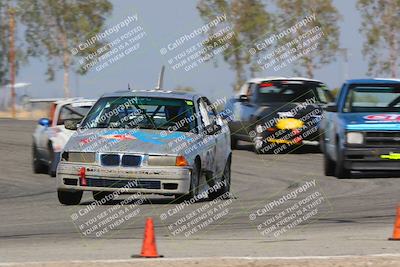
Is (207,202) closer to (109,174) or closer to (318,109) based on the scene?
(109,174)

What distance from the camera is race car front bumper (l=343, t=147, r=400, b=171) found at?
1864cm

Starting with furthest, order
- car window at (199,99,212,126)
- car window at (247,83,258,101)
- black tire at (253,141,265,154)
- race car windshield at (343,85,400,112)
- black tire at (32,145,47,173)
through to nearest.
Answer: car window at (247,83,258,101) → black tire at (253,141,265,154) → black tire at (32,145,47,173) → race car windshield at (343,85,400,112) → car window at (199,99,212,126)

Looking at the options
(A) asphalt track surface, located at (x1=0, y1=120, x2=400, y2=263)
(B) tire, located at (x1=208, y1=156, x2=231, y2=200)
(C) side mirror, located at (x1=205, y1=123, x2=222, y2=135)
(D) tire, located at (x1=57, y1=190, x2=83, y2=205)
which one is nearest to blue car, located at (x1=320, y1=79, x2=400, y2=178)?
(A) asphalt track surface, located at (x1=0, y1=120, x2=400, y2=263)

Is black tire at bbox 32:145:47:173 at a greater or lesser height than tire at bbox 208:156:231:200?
lesser

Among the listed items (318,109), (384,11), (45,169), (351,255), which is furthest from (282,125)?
(384,11)

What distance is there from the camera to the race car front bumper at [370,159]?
1864 cm

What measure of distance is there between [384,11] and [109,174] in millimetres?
37521

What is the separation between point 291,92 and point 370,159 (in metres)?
6.83

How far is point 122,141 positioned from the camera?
1451cm

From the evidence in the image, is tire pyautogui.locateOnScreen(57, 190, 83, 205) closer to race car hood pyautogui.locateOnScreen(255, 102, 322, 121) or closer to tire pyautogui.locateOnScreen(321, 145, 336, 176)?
tire pyautogui.locateOnScreen(321, 145, 336, 176)

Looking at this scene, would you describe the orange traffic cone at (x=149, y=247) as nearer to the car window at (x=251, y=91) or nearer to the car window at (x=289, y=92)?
the car window at (x=289, y=92)

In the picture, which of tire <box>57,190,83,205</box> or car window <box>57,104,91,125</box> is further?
car window <box>57,104,91,125</box>

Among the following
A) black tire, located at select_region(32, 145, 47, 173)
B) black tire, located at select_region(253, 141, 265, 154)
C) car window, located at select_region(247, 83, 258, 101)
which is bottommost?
black tire, located at select_region(253, 141, 265, 154)

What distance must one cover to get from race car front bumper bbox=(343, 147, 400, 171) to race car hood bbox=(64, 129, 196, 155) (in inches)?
179
